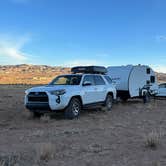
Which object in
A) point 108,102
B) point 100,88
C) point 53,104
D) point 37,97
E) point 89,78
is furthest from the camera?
point 108,102

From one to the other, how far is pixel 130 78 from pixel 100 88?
4.57 metres

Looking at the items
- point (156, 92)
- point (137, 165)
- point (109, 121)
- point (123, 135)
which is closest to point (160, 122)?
point (109, 121)

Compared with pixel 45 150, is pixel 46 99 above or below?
above

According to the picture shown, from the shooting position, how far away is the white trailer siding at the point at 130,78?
20.0 metres

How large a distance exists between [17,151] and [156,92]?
1685cm

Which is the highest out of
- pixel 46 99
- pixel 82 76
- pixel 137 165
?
pixel 82 76

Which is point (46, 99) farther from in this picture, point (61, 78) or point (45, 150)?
point (45, 150)

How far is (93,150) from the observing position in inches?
306

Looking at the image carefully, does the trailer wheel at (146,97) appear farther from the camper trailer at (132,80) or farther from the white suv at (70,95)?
the white suv at (70,95)

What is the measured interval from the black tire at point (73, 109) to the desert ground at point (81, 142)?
350 mm

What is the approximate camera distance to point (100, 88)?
16.0 meters

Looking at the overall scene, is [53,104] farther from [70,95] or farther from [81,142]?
[81,142]

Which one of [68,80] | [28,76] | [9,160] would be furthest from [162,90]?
[28,76]

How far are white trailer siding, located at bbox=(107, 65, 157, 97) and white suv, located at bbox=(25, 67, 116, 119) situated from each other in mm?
3673
